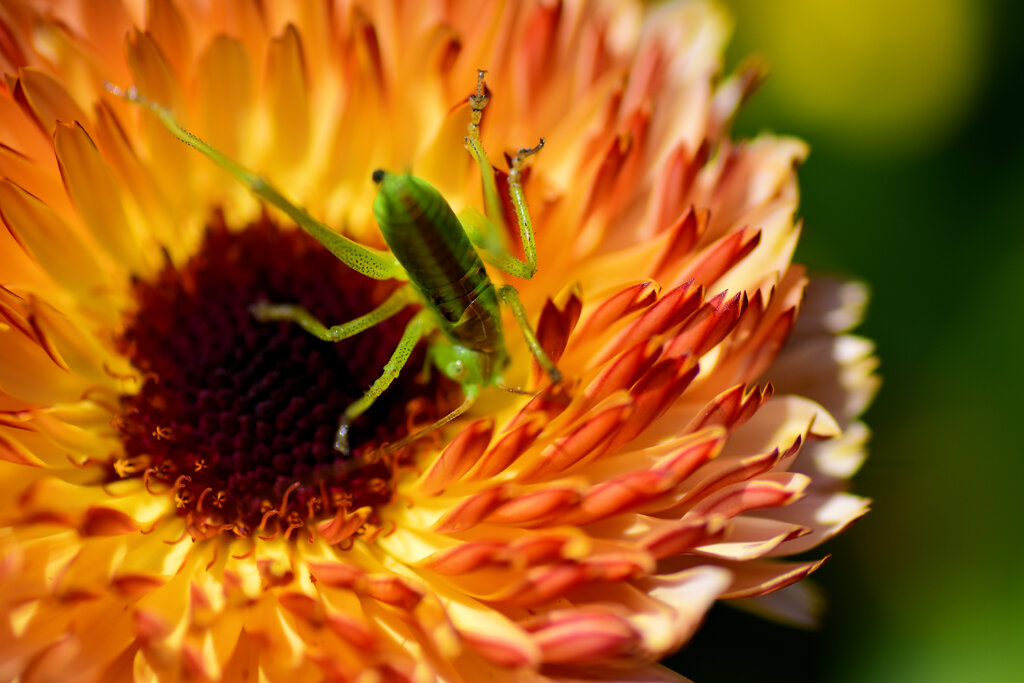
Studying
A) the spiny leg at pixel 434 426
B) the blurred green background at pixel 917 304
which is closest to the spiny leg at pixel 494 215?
the spiny leg at pixel 434 426

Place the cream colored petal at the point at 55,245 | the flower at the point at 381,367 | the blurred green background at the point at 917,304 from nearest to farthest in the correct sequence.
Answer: the flower at the point at 381,367 → the cream colored petal at the point at 55,245 → the blurred green background at the point at 917,304

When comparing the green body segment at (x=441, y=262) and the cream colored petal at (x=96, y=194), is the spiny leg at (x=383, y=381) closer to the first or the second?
the green body segment at (x=441, y=262)

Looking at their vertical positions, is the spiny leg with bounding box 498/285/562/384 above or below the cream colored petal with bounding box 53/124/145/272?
above

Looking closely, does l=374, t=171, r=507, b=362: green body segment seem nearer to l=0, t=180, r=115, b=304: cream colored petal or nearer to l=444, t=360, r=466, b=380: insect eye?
l=444, t=360, r=466, b=380: insect eye

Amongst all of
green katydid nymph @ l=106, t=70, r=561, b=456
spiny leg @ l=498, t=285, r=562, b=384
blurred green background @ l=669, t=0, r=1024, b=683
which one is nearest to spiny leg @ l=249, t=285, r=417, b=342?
green katydid nymph @ l=106, t=70, r=561, b=456

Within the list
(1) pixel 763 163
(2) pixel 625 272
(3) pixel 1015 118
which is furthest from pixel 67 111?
(3) pixel 1015 118

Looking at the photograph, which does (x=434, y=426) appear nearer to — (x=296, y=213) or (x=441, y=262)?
(x=441, y=262)

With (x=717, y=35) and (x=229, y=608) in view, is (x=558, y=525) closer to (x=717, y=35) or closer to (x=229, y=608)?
(x=229, y=608)
